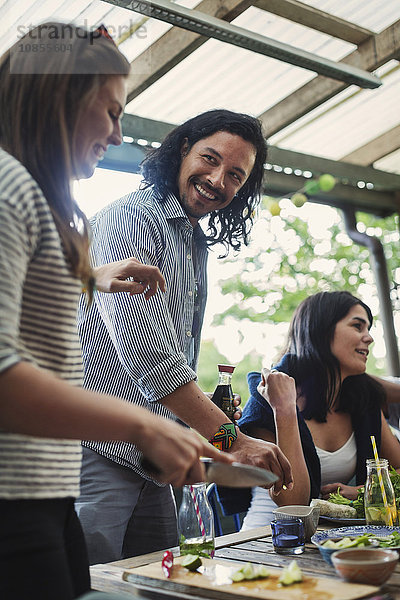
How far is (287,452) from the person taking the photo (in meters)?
2.14

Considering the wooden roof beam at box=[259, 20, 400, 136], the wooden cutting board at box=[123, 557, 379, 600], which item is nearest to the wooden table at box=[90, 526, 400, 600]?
the wooden cutting board at box=[123, 557, 379, 600]

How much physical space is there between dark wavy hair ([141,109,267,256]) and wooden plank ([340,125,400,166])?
3230mm

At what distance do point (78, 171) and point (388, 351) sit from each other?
5.10 m

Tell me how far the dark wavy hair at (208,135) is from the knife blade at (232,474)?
107cm

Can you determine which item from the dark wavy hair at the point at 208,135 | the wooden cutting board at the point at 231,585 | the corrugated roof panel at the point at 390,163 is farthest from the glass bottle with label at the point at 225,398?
the corrugated roof panel at the point at 390,163

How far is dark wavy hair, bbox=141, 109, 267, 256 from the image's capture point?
6.70 ft

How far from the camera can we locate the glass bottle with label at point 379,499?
1660mm

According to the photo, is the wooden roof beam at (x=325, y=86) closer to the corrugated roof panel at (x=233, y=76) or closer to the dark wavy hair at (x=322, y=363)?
the corrugated roof panel at (x=233, y=76)

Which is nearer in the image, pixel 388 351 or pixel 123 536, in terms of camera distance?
pixel 123 536

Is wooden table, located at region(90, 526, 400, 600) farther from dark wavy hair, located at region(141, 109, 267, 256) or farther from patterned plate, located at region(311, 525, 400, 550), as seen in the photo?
dark wavy hair, located at region(141, 109, 267, 256)

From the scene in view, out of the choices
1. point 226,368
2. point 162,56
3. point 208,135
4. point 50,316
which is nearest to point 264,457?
point 226,368

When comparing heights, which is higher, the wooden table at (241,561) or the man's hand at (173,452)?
the man's hand at (173,452)

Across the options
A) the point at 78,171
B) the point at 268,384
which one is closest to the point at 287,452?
the point at 268,384

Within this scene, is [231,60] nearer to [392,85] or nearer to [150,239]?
[392,85]
